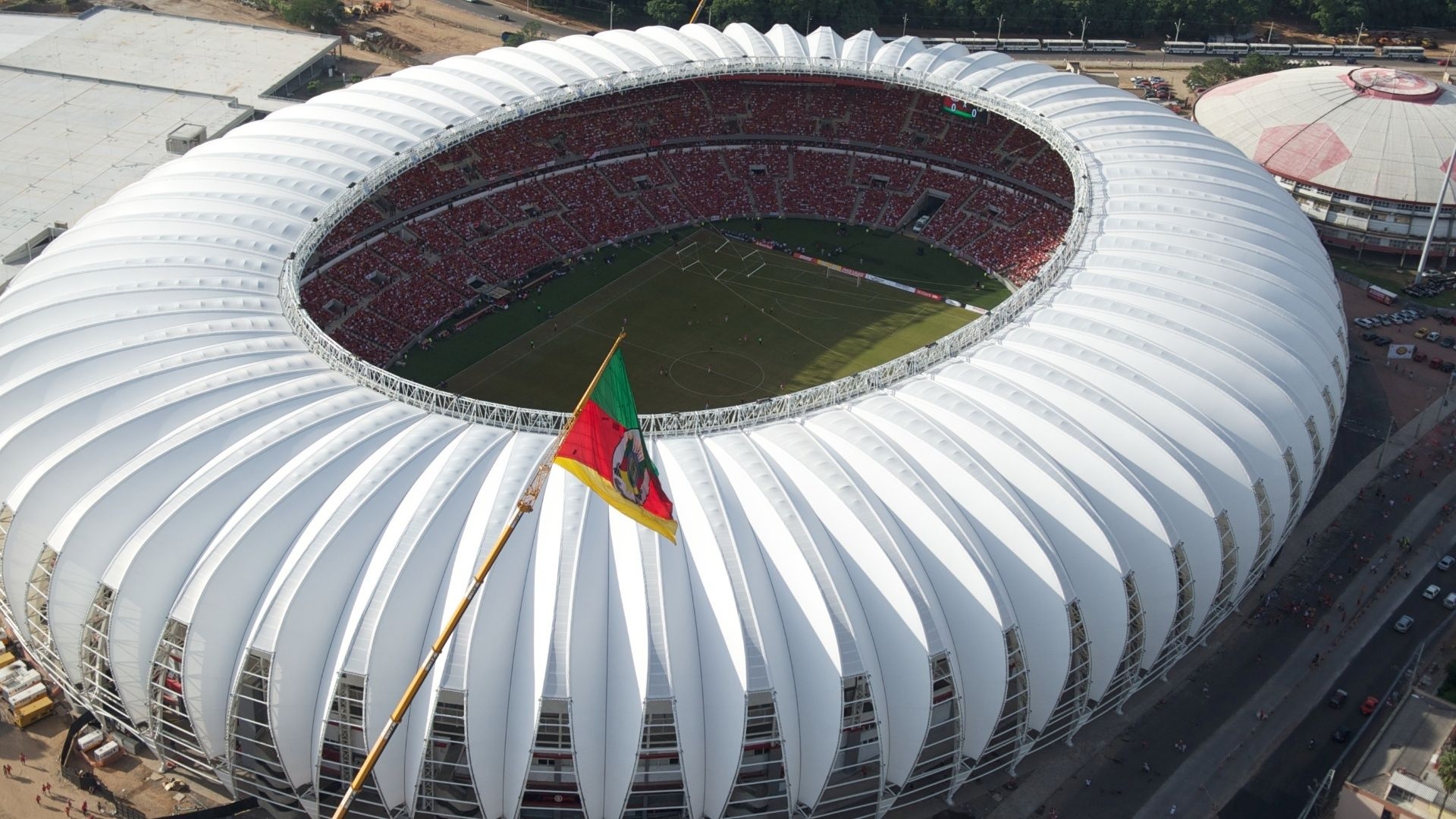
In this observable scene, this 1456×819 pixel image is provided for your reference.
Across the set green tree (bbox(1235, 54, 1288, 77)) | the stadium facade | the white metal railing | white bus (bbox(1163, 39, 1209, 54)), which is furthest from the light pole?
white bus (bbox(1163, 39, 1209, 54))

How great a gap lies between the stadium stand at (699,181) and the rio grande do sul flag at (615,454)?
5721 cm

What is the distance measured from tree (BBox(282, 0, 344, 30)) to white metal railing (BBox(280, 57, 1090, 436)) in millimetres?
62565

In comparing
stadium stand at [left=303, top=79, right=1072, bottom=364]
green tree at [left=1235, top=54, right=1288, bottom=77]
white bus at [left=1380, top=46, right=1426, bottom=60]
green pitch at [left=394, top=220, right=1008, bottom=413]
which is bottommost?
green pitch at [left=394, top=220, right=1008, bottom=413]

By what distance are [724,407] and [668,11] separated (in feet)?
292

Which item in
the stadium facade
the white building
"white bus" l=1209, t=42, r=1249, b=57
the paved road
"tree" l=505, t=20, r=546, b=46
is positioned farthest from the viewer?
"white bus" l=1209, t=42, r=1249, b=57

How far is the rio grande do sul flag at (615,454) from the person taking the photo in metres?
51.6

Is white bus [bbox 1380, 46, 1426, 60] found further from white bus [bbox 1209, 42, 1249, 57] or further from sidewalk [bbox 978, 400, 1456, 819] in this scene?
sidewalk [bbox 978, 400, 1456, 819]

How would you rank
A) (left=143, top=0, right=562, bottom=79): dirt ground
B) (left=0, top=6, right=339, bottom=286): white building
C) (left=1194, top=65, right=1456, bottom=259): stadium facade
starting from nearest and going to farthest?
(left=0, top=6, right=339, bottom=286): white building → (left=1194, top=65, right=1456, bottom=259): stadium facade → (left=143, top=0, right=562, bottom=79): dirt ground

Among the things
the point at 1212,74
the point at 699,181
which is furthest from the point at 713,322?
the point at 1212,74

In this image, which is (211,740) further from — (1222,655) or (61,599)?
(1222,655)

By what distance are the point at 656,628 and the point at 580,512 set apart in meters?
7.11

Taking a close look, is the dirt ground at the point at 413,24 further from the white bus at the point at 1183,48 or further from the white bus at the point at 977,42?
the white bus at the point at 1183,48

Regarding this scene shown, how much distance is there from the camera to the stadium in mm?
58594

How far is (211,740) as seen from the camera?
61.5 metres
